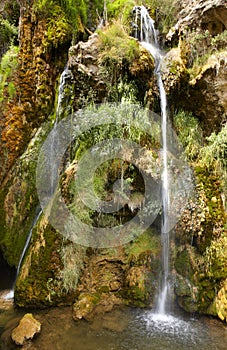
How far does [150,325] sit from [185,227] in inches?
72.6

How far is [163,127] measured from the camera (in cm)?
621

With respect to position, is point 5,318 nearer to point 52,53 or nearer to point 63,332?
point 63,332

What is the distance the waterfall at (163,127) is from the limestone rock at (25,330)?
2.17 m

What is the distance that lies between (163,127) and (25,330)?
4.63 m

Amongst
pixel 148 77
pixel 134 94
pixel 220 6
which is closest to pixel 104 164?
pixel 134 94

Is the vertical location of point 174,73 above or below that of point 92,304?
above

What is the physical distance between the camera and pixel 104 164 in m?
5.98

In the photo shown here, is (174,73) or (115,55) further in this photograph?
(174,73)

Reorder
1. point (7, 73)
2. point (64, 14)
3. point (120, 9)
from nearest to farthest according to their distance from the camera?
point (7, 73) → point (64, 14) → point (120, 9)

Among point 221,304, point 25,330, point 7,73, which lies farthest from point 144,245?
point 7,73

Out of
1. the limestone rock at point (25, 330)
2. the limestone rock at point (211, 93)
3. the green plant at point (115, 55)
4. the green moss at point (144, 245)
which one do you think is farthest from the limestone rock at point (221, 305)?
the green plant at point (115, 55)

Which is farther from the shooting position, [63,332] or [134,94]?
[134,94]

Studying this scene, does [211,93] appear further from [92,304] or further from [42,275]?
[42,275]

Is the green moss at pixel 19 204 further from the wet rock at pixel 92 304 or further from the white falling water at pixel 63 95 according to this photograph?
the wet rock at pixel 92 304
